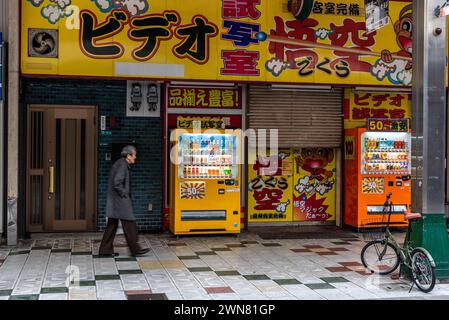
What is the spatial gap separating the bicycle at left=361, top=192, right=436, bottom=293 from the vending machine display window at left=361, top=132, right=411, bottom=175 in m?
4.08

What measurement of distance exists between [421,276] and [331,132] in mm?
5777

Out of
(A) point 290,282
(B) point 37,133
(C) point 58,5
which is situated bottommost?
(A) point 290,282

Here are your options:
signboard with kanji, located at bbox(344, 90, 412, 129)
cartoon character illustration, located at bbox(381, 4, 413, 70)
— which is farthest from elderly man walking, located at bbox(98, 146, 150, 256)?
cartoon character illustration, located at bbox(381, 4, 413, 70)

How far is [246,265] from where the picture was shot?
9023mm

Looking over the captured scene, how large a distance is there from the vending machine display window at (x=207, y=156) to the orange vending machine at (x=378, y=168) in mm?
2787

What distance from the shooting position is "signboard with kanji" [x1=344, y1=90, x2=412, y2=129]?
12.9 metres

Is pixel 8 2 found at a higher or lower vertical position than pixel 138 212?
higher

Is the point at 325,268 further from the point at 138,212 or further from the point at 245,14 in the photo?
the point at 245,14

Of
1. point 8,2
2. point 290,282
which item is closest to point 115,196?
point 290,282

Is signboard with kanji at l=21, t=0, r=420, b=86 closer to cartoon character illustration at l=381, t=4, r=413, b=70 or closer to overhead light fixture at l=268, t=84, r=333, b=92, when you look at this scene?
cartoon character illustration at l=381, t=4, r=413, b=70

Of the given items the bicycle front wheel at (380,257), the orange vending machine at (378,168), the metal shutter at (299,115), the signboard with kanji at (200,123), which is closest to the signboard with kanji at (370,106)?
the metal shutter at (299,115)

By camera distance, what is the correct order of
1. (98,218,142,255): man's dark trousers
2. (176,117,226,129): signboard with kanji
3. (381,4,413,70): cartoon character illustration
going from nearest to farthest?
(98,218,142,255): man's dark trousers < (176,117,226,129): signboard with kanji < (381,4,413,70): cartoon character illustration

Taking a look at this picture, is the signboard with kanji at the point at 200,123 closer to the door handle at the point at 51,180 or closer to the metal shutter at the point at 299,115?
the metal shutter at the point at 299,115

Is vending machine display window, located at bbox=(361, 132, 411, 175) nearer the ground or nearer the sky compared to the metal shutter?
nearer the ground
